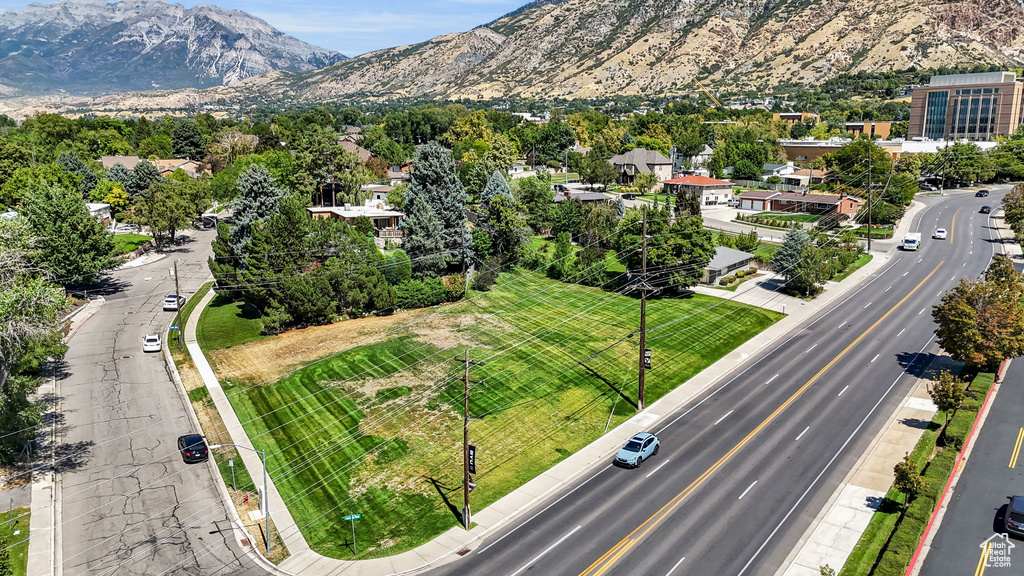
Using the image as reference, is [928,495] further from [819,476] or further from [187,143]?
[187,143]

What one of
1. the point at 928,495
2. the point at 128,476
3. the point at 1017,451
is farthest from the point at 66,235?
the point at 1017,451

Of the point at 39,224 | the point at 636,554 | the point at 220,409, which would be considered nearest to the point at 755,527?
the point at 636,554

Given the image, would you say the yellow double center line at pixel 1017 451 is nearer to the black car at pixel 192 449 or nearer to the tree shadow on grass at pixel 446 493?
the tree shadow on grass at pixel 446 493

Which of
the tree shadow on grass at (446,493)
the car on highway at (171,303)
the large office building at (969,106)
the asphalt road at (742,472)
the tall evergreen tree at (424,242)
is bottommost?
the tree shadow on grass at (446,493)

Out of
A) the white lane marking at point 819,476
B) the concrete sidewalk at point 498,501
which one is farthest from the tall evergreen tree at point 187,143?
the white lane marking at point 819,476

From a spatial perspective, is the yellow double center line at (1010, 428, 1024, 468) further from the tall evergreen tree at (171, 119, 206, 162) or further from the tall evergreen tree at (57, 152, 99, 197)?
the tall evergreen tree at (171, 119, 206, 162)
